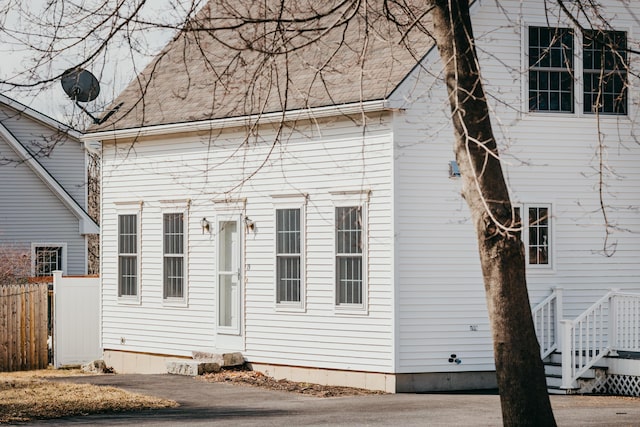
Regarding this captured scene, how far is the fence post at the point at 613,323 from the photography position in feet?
71.6

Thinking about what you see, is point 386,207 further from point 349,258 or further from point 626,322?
point 626,322

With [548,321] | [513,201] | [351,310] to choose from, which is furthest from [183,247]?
[548,321]

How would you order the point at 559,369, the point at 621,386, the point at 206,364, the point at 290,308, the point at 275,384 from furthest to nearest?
the point at 206,364
the point at 290,308
the point at 275,384
the point at 559,369
the point at 621,386

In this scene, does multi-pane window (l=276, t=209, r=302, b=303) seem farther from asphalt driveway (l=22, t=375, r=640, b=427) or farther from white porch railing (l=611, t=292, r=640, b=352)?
white porch railing (l=611, t=292, r=640, b=352)

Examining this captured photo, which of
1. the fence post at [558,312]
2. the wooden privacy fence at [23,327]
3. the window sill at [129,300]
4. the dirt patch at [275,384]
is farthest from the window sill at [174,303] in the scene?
the fence post at [558,312]

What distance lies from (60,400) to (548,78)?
34.3ft

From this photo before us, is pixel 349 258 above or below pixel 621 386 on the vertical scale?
above

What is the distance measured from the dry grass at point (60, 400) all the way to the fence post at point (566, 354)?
21.9ft

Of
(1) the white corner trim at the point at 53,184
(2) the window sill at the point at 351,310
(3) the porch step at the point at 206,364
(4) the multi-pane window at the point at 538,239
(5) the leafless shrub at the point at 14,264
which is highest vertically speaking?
(1) the white corner trim at the point at 53,184

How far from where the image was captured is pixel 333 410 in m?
18.6

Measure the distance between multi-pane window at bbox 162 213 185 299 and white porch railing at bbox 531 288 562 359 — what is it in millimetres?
7918

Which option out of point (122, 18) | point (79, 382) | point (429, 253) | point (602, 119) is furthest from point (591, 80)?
point (122, 18)

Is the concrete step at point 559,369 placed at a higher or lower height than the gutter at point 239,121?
lower

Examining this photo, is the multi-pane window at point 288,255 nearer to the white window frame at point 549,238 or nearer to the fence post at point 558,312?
the white window frame at point 549,238
